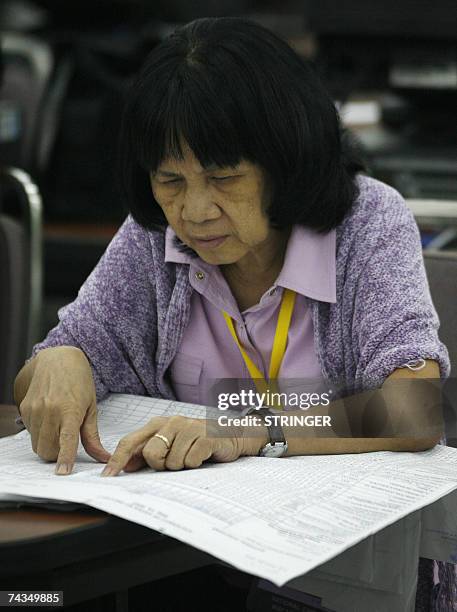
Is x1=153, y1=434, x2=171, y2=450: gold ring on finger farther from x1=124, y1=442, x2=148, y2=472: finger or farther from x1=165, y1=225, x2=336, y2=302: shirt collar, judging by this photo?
x1=165, y1=225, x2=336, y2=302: shirt collar

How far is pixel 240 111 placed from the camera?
1.41 metres

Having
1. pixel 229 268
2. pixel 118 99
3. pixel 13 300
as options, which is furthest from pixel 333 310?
pixel 118 99

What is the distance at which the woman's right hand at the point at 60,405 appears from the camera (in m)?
1.28

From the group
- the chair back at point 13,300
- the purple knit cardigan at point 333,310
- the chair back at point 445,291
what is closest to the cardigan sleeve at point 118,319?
the purple knit cardigan at point 333,310

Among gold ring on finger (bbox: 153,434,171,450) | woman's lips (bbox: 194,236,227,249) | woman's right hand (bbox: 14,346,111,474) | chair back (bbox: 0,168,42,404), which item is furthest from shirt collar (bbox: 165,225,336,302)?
chair back (bbox: 0,168,42,404)

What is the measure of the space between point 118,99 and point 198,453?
12.2ft

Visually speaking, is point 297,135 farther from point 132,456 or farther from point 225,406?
point 132,456

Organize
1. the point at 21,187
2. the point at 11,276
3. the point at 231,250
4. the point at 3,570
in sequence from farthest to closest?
1. the point at 21,187
2. the point at 11,276
3. the point at 231,250
4. the point at 3,570

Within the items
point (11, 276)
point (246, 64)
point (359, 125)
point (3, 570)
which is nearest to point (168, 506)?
point (3, 570)

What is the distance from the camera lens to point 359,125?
3711 mm

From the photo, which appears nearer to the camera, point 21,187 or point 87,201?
point 21,187

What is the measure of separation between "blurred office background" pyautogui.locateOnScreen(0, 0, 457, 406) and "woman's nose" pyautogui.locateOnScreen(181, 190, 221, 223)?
234 millimetres

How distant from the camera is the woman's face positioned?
1.45 meters

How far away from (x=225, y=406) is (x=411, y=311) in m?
0.27
